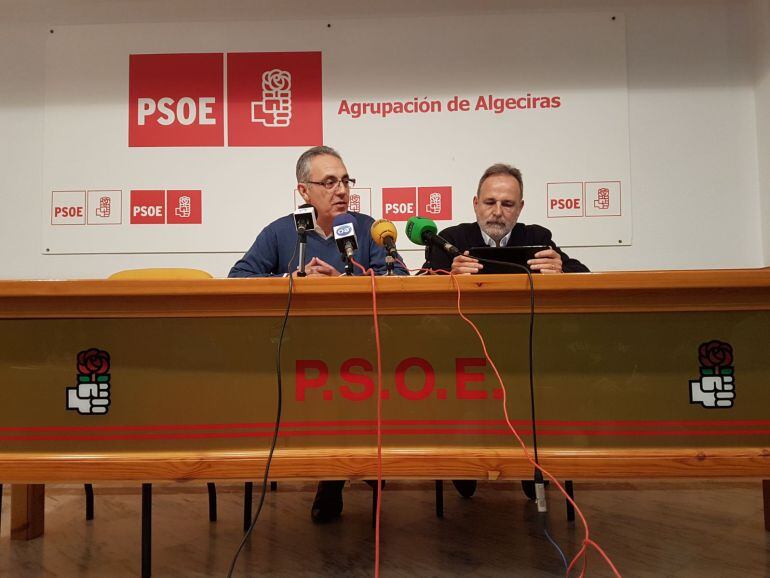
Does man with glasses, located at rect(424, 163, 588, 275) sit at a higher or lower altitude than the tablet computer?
higher

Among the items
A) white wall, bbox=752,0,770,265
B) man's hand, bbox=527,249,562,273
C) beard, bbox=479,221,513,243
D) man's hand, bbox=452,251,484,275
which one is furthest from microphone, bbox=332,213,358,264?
white wall, bbox=752,0,770,265

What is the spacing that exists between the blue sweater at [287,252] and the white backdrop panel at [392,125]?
54 cm

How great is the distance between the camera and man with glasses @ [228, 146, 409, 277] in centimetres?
198

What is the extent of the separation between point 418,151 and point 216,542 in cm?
194

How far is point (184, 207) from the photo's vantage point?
8.38 ft

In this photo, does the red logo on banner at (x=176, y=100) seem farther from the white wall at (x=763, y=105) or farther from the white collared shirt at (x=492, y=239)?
the white wall at (x=763, y=105)

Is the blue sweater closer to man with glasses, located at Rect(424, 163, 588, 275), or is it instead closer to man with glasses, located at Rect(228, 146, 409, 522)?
man with glasses, located at Rect(228, 146, 409, 522)

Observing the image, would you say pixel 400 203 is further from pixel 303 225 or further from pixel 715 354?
pixel 715 354

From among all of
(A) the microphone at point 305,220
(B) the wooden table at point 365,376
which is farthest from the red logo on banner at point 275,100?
(B) the wooden table at point 365,376

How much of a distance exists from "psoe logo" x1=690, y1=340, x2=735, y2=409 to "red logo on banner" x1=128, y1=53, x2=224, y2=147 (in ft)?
7.64

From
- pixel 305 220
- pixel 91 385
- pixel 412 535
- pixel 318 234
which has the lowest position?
pixel 412 535

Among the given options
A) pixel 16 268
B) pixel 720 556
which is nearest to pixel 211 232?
pixel 16 268

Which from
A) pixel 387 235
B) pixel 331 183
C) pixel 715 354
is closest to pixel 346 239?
pixel 387 235

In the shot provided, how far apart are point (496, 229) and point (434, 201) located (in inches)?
23.5
